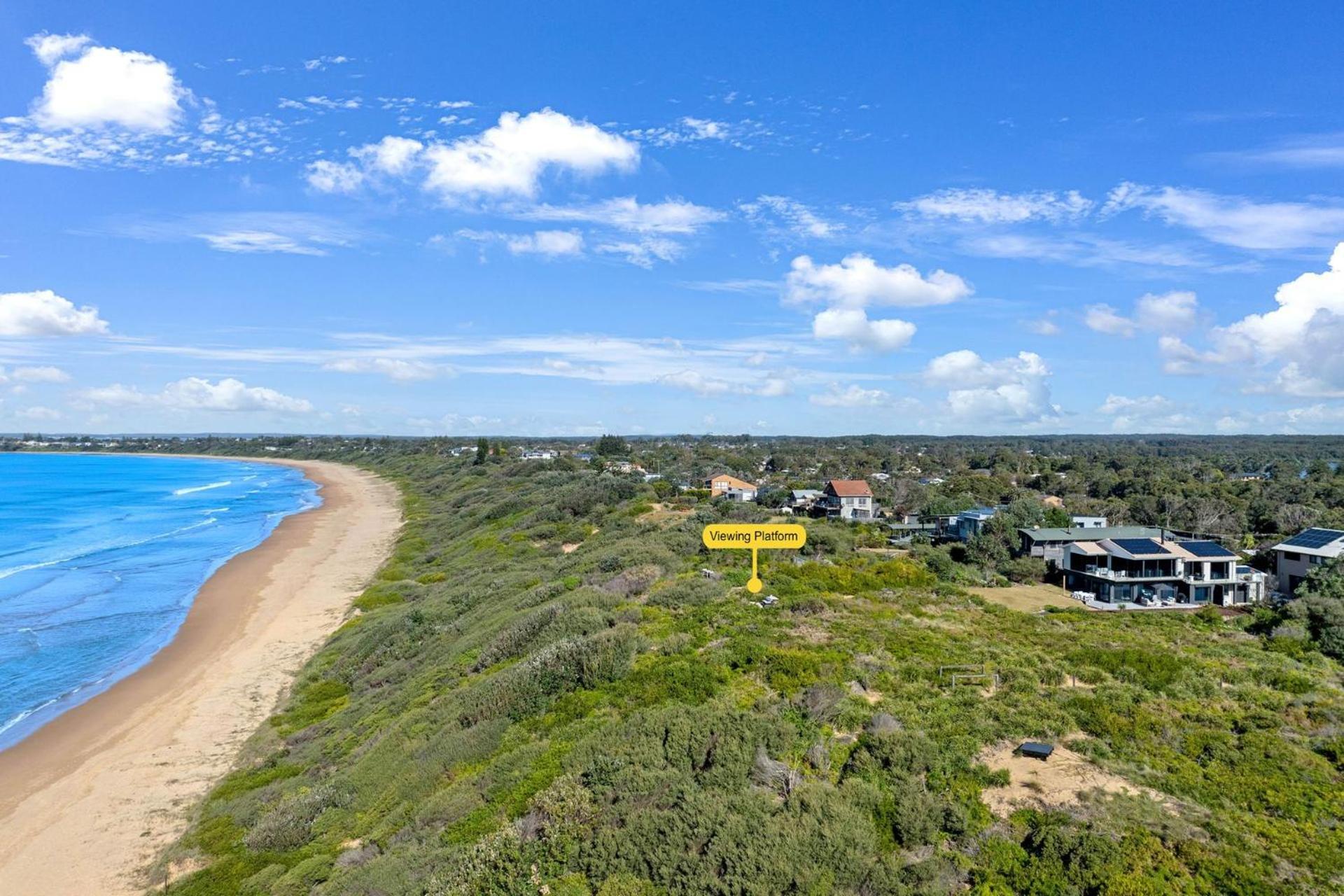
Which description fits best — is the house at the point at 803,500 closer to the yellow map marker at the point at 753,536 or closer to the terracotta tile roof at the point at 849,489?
the terracotta tile roof at the point at 849,489

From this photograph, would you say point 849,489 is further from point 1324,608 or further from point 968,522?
point 1324,608

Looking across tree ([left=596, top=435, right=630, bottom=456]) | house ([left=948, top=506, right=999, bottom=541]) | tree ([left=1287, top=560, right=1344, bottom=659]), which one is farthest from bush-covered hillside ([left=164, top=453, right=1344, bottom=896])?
tree ([left=596, top=435, right=630, bottom=456])

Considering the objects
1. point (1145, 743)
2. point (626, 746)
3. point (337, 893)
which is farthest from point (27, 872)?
point (1145, 743)

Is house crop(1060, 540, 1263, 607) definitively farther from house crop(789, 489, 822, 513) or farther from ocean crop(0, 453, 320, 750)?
ocean crop(0, 453, 320, 750)

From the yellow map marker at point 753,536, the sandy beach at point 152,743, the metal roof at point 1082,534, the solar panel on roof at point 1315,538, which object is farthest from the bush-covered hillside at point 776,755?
the metal roof at point 1082,534

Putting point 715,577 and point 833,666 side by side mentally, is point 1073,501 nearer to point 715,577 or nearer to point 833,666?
point 715,577

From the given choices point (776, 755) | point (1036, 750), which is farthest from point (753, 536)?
point (1036, 750)
